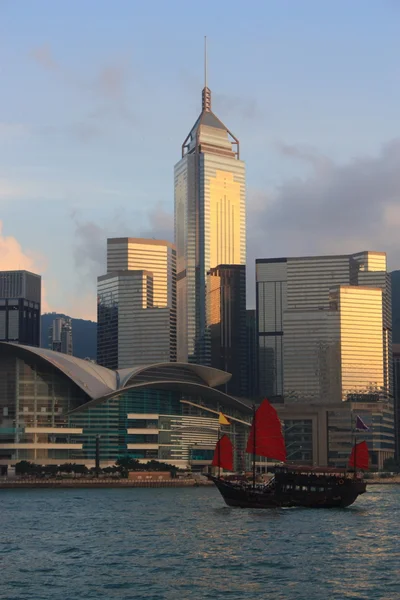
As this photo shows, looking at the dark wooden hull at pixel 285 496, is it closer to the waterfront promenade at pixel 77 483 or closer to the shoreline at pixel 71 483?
the shoreline at pixel 71 483

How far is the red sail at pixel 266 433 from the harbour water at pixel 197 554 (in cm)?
707

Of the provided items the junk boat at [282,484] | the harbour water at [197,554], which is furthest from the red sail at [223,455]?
the harbour water at [197,554]

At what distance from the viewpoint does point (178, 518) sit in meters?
107

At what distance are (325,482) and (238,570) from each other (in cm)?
5754

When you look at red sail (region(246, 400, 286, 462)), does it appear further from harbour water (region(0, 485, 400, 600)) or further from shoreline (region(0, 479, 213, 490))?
shoreline (region(0, 479, 213, 490))

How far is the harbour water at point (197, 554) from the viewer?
60.6 meters

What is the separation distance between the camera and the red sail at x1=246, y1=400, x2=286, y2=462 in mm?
122875

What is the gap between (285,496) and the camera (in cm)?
12125

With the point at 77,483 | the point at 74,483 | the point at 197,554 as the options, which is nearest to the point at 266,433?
the point at 197,554

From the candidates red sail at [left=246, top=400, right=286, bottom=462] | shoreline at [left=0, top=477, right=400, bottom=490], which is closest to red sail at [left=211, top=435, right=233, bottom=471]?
red sail at [left=246, top=400, right=286, bottom=462]

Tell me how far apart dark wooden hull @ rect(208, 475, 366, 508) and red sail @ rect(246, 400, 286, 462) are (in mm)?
3883

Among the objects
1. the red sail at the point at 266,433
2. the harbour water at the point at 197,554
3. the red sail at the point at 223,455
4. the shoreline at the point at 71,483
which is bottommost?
the shoreline at the point at 71,483

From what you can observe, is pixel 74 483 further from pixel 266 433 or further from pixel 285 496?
pixel 285 496

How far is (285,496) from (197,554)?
4731 cm
